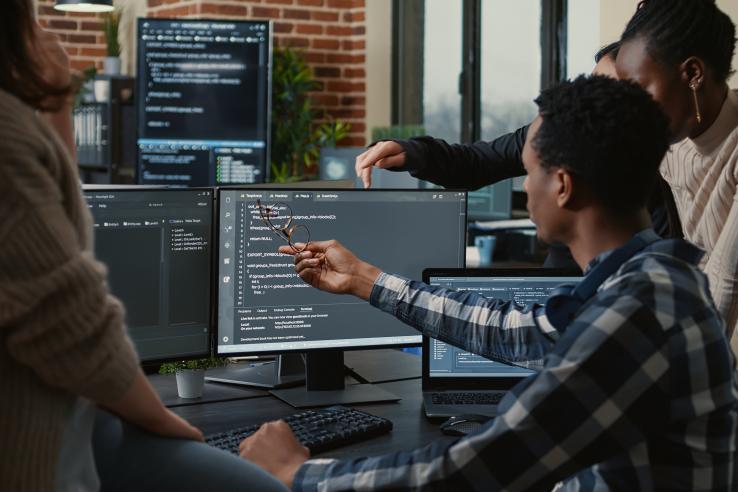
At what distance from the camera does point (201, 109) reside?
18.2ft

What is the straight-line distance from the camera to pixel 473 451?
1.17 meters

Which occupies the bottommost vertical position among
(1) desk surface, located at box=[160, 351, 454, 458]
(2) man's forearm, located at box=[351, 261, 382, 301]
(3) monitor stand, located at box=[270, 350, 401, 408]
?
(1) desk surface, located at box=[160, 351, 454, 458]

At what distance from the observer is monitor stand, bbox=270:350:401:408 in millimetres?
2055

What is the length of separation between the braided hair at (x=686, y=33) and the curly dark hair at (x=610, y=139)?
0.68 m

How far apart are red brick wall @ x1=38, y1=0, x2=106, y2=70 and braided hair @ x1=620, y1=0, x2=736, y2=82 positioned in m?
5.64

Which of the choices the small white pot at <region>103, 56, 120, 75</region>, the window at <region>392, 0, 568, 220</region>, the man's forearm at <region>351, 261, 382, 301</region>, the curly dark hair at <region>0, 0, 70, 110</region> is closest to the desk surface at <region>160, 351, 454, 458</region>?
the man's forearm at <region>351, 261, 382, 301</region>

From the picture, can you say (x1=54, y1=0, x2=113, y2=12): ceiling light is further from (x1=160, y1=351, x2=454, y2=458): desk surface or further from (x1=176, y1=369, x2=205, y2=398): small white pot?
(x1=176, y1=369, x2=205, y2=398): small white pot

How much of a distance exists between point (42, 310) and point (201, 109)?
4687 mm

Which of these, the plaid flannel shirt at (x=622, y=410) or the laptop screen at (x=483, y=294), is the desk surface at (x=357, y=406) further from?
the plaid flannel shirt at (x=622, y=410)

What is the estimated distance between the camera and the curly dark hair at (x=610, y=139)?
1.25m

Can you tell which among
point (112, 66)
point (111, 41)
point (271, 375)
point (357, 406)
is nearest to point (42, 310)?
point (357, 406)

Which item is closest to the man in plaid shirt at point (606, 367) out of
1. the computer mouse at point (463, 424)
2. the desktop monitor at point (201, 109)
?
the computer mouse at point (463, 424)

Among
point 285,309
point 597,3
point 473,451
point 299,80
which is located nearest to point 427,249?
point 285,309

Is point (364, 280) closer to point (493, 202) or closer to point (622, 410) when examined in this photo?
point (622, 410)
